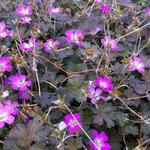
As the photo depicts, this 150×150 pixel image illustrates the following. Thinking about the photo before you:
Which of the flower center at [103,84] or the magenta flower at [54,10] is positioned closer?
the flower center at [103,84]

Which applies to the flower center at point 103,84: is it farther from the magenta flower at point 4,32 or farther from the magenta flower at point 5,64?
the magenta flower at point 4,32

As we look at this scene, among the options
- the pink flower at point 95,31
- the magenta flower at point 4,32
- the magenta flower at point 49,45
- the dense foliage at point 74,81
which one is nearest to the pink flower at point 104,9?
the dense foliage at point 74,81

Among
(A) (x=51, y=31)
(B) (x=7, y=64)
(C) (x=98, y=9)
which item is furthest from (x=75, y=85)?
(C) (x=98, y=9)

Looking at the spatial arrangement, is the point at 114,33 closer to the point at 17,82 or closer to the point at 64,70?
the point at 64,70

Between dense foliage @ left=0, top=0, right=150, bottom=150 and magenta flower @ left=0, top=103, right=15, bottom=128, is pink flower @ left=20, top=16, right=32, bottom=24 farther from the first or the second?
magenta flower @ left=0, top=103, right=15, bottom=128

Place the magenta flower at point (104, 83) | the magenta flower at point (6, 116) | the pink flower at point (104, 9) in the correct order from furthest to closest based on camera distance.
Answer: the pink flower at point (104, 9) → the magenta flower at point (104, 83) → the magenta flower at point (6, 116)

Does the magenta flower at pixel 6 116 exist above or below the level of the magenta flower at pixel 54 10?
below

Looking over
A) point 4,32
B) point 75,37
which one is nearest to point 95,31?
point 75,37
